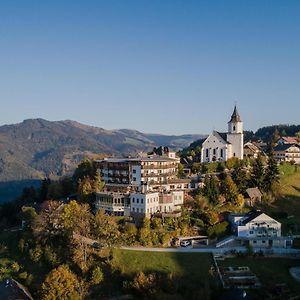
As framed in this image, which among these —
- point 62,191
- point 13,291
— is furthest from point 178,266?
point 62,191

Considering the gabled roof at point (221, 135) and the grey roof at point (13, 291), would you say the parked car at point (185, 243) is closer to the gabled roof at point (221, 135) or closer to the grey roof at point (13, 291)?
the grey roof at point (13, 291)

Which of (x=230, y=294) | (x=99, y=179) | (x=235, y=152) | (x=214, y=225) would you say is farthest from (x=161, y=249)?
(x=235, y=152)

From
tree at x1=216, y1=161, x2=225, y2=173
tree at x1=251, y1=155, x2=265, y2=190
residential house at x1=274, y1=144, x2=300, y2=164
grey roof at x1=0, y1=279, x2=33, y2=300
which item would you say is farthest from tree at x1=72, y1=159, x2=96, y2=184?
residential house at x1=274, y1=144, x2=300, y2=164

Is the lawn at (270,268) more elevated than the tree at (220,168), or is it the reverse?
the tree at (220,168)

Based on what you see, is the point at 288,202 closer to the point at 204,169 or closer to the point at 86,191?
the point at 204,169

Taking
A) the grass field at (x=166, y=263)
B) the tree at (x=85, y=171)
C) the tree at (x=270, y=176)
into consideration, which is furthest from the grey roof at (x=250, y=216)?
the tree at (x=85, y=171)

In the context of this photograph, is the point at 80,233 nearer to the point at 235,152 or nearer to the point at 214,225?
the point at 214,225
